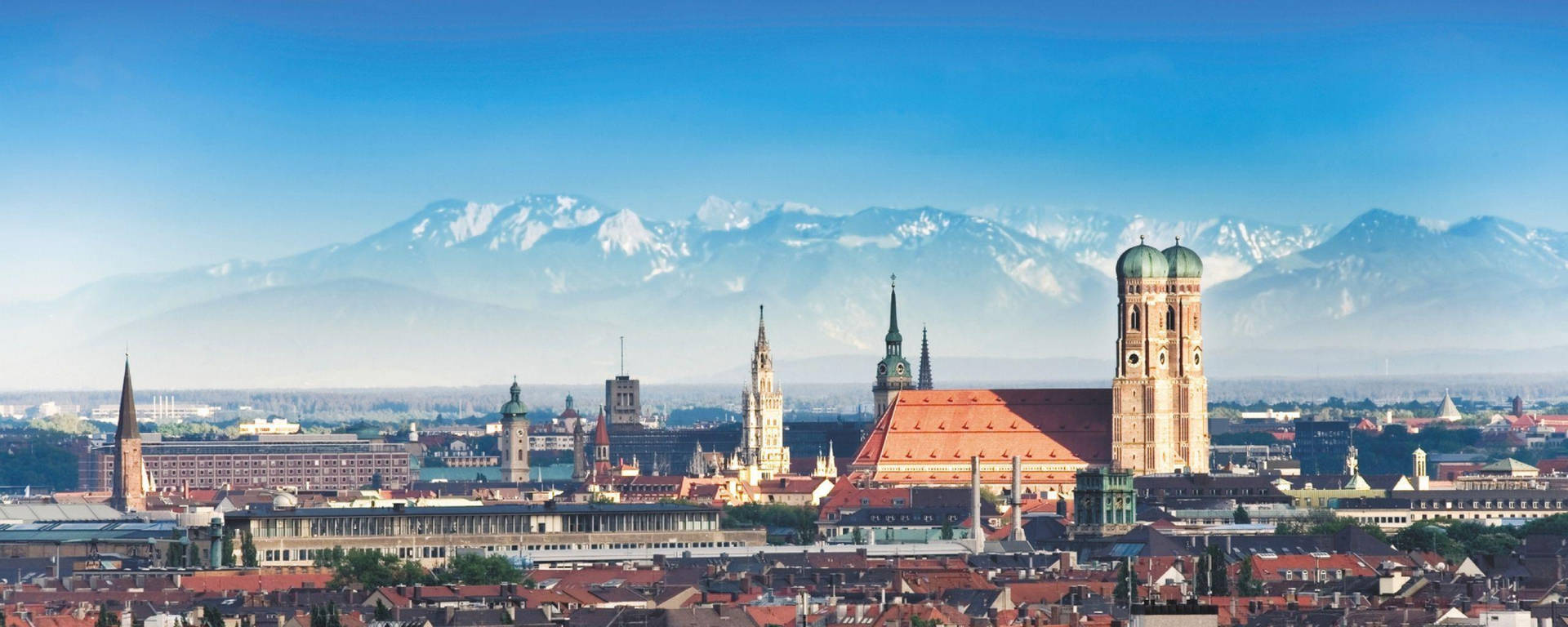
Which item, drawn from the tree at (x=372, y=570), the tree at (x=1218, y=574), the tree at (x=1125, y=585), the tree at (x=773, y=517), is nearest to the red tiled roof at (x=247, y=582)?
the tree at (x=372, y=570)

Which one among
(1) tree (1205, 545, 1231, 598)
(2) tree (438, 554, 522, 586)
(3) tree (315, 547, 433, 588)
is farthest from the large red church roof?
(1) tree (1205, 545, 1231, 598)

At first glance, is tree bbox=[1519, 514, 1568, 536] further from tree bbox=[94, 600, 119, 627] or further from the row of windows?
tree bbox=[94, 600, 119, 627]

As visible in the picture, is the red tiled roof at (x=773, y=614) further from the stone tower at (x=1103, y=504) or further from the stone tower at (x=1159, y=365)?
the stone tower at (x=1159, y=365)

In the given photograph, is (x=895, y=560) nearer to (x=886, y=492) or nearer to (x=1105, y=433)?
(x=886, y=492)

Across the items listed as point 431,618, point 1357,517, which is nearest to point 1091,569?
point 431,618

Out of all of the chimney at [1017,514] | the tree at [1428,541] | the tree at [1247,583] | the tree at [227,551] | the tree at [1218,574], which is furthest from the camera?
the chimney at [1017,514]
